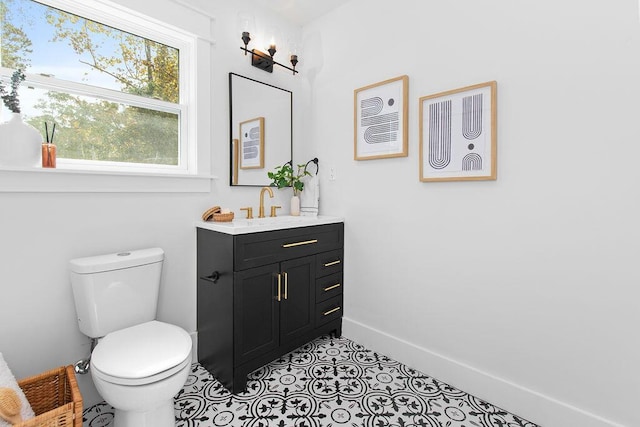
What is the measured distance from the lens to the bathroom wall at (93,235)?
1.47 meters

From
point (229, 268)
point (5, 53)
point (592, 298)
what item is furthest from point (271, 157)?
point (592, 298)

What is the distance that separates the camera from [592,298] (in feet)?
4.79

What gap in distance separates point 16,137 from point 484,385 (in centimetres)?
268

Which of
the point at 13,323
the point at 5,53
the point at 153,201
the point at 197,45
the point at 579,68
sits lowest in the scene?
the point at 13,323

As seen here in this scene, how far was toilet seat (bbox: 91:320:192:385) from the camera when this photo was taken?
1.23 metres

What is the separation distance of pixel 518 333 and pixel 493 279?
0.97 feet

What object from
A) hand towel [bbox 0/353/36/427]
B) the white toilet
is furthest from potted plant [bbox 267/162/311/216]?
hand towel [bbox 0/353/36/427]

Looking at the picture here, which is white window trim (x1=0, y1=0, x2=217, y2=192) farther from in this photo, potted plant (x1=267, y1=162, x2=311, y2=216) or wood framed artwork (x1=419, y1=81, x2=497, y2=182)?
wood framed artwork (x1=419, y1=81, x2=497, y2=182)

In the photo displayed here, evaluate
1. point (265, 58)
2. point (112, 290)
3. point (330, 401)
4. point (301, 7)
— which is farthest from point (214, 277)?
point (301, 7)

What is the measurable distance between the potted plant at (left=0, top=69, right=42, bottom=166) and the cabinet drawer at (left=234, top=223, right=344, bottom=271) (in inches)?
40.2

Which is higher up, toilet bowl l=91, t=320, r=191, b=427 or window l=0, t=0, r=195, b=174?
window l=0, t=0, r=195, b=174

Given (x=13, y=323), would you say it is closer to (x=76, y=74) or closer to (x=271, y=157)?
(x=76, y=74)

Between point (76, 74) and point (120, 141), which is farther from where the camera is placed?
point (120, 141)

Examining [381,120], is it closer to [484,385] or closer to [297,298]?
[297,298]
